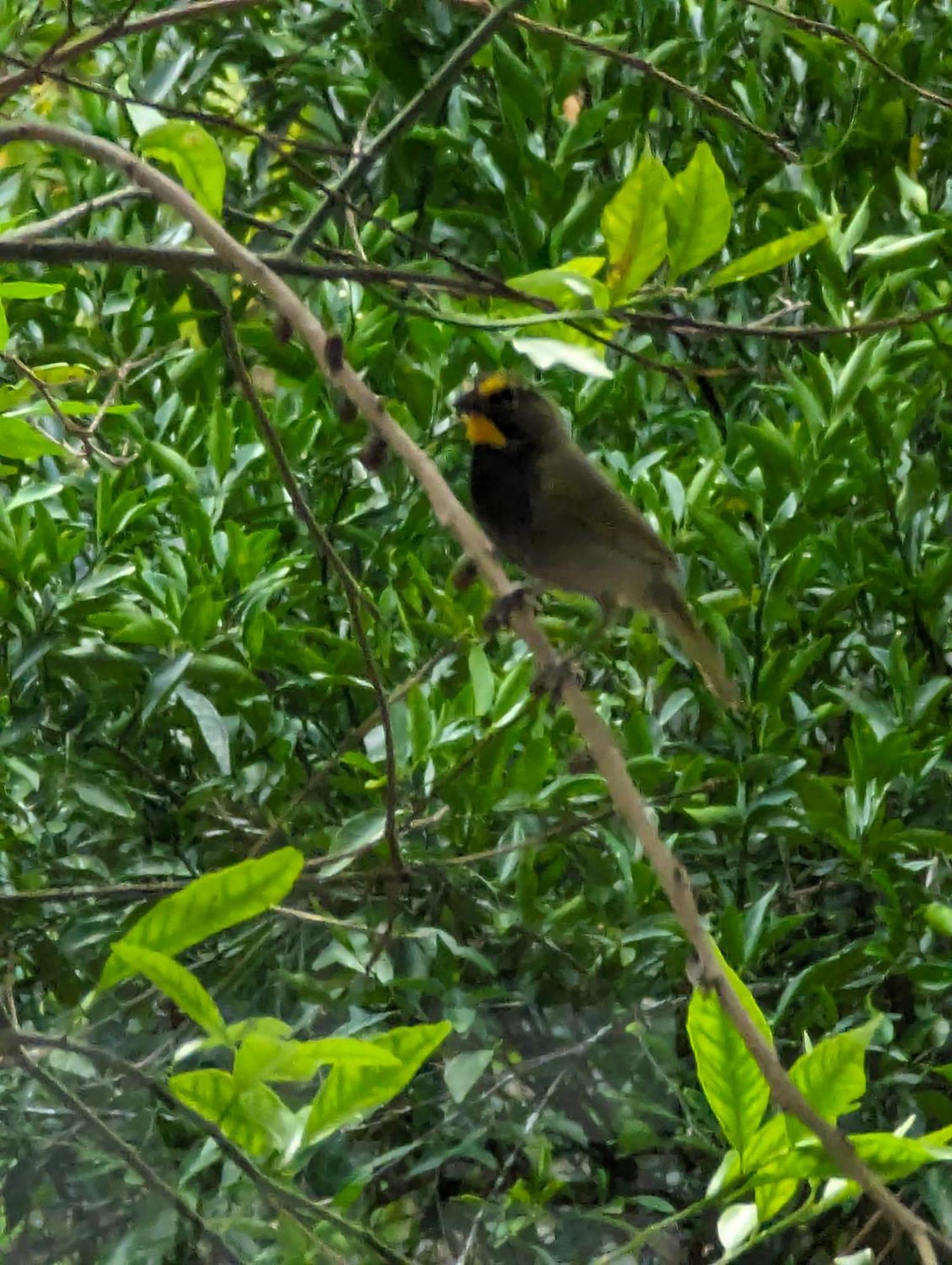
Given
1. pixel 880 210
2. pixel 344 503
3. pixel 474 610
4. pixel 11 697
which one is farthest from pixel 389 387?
pixel 880 210

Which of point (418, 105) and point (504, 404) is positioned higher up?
point (418, 105)

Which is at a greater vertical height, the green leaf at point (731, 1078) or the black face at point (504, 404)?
the black face at point (504, 404)

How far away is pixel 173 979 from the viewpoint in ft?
1.56

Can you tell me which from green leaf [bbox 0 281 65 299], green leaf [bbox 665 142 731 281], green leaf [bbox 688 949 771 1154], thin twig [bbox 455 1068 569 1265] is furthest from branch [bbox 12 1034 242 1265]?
green leaf [bbox 665 142 731 281]

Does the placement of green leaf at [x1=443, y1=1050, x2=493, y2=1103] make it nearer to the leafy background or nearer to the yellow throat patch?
the leafy background

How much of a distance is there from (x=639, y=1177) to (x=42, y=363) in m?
0.69

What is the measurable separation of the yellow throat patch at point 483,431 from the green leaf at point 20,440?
32 cm

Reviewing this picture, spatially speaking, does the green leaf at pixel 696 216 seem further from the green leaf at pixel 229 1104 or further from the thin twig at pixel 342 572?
the green leaf at pixel 229 1104

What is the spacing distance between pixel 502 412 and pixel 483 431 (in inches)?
0.7

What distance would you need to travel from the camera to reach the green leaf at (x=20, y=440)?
2.37 feet

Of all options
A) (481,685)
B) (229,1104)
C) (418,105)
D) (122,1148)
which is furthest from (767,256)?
(122,1148)

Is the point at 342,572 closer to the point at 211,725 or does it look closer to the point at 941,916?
the point at 211,725

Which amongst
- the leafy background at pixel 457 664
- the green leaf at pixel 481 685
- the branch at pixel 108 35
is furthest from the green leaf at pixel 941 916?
the branch at pixel 108 35

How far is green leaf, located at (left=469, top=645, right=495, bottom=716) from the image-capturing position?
83 cm
